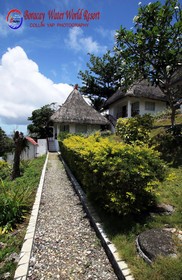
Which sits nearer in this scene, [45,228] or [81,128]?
[45,228]

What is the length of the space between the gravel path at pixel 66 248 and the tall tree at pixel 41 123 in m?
25.1

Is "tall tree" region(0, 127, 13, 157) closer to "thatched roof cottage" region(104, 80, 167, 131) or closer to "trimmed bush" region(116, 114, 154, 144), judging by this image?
"thatched roof cottage" region(104, 80, 167, 131)

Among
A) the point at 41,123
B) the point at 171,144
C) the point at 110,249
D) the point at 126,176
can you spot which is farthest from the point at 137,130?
the point at 41,123

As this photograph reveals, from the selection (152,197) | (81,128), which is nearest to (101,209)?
(152,197)

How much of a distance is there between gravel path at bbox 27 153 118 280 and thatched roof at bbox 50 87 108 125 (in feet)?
53.1

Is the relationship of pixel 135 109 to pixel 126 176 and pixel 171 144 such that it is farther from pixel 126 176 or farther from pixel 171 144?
pixel 126 176

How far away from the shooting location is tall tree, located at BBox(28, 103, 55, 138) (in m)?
30.0

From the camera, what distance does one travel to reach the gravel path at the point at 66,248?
302cm

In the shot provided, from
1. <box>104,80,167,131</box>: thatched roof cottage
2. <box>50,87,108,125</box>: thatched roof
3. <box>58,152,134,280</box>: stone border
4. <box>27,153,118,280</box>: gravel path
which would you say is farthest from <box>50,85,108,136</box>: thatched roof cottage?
<box>58,152,134,280</box>: stone border

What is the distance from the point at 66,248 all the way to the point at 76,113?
768 inches

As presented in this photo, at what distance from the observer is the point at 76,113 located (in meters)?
22.5

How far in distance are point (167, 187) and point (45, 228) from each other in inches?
129

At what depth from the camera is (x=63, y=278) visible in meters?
2.90

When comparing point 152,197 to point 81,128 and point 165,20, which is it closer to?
point 165,20
